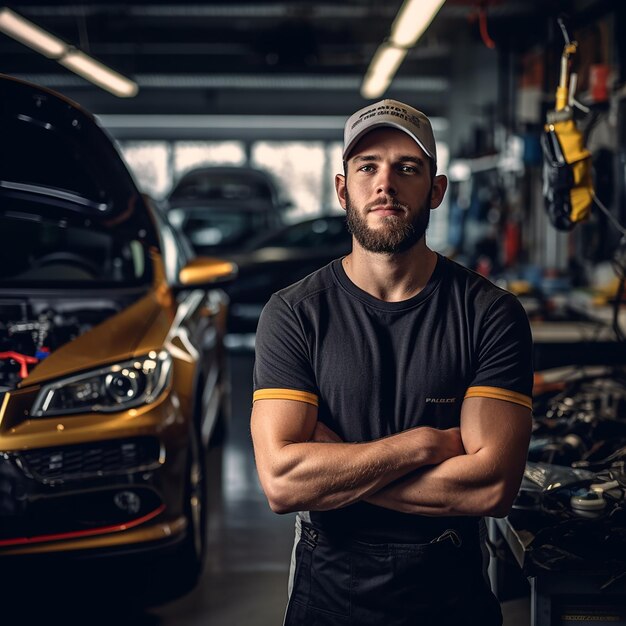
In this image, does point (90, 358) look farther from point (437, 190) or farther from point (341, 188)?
point (437, 190)

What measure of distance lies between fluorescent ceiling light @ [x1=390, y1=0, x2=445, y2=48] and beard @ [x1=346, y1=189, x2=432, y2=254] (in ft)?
14.9

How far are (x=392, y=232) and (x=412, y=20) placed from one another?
525 cm

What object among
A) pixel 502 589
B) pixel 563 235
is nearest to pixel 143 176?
pixel 563 235

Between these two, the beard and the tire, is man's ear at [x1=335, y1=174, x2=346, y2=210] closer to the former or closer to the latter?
the beard

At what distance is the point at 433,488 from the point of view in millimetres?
1747

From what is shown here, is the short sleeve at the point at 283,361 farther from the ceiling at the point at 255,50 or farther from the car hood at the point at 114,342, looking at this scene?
the ceiling at the point at 255,50

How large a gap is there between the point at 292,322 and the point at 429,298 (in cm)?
30

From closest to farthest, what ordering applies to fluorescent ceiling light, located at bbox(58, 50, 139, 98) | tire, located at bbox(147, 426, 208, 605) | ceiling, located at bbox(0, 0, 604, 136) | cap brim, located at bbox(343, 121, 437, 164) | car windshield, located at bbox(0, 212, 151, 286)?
cap brim, located at bbox(343, 121, 437, 164) < tire, located at bbox(147, 426, 208, 605) < car windshield, located at bbox(0, 212, 151, 286) < fluorescent ceiling light, located at bbox(58, 50, 139, 98) < ceiling, located at bbox(0, 0, 604, 136)

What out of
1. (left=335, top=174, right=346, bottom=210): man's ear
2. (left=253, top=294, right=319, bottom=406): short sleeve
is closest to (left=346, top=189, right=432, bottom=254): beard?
(left=335, top=174, right=346, bottom=210): man's ear

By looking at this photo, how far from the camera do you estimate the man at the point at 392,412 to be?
1.76 metres

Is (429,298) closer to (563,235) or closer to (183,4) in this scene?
(563,235)

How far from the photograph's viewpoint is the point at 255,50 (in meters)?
11.5

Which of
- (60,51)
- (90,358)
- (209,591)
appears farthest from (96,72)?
(209,591)

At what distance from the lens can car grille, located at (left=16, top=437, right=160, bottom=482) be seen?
2.76 meters
